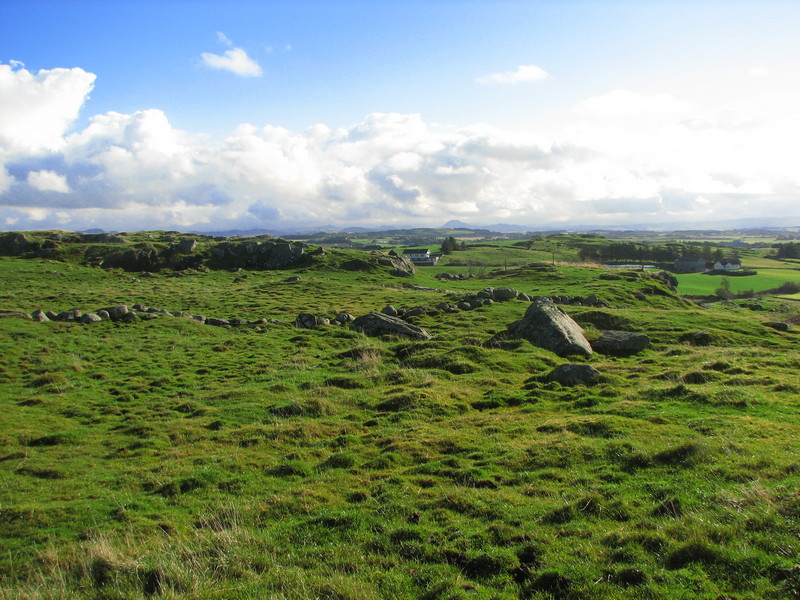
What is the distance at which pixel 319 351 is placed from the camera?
31359 mm

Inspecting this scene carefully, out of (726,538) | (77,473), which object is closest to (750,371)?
(726,538)

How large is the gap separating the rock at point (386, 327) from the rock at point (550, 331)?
6.27 meters

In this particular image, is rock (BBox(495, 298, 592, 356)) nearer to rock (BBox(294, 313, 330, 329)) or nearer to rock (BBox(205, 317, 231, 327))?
rock (BBox(294, 313, 330, 329))

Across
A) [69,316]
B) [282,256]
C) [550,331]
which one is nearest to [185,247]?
[282,256]

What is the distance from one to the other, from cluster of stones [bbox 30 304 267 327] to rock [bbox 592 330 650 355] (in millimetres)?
28739

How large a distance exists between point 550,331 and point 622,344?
4.96m

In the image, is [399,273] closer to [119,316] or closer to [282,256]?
[282,256]

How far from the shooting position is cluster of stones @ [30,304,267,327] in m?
37.2

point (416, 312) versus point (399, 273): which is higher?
point (399, 273)

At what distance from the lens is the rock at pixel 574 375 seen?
21.3 metres

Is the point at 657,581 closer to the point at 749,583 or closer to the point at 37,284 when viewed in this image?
the point at 749,583

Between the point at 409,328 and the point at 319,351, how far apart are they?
7.28 metres

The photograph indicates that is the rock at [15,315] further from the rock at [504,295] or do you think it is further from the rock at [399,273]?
the rock at [399,273]

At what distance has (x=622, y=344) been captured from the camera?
1155 inches
